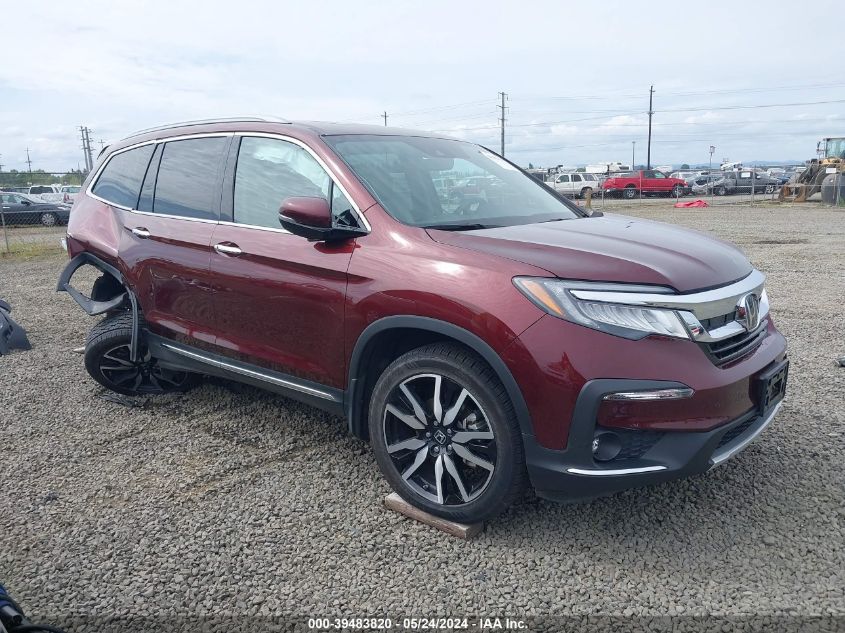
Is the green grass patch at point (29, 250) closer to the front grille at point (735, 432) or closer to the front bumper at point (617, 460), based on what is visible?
the front bumper at point (617, 460)

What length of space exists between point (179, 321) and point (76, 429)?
3.25 ft

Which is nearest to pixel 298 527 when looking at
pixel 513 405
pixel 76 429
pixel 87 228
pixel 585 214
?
pixel 513 405

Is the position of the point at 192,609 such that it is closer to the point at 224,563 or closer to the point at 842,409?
the point at 224,563

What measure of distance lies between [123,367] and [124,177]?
133cm

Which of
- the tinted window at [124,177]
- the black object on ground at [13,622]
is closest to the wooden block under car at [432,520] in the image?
the black object on ground at [13,622]

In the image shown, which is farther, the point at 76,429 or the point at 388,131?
the point at 76,429

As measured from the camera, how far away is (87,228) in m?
4.97

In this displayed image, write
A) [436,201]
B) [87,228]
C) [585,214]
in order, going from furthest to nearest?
[87,228], [585,214], [436,201]

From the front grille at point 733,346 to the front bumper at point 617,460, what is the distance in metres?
0.25

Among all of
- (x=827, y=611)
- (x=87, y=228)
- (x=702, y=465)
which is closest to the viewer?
(x=827, y=611)

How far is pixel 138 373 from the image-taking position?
4.97 metres

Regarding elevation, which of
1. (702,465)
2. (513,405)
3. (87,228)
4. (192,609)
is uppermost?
(87,228)

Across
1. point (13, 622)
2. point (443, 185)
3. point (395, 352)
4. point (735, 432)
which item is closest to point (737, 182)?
point (443, 185)

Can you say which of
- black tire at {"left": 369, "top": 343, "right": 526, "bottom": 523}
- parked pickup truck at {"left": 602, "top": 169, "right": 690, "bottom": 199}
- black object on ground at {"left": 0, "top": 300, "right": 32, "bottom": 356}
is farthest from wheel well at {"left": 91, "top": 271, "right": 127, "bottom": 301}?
parked pickup truck at {"left": 602, "top": 169, "right": 690, "bottom": 199}
